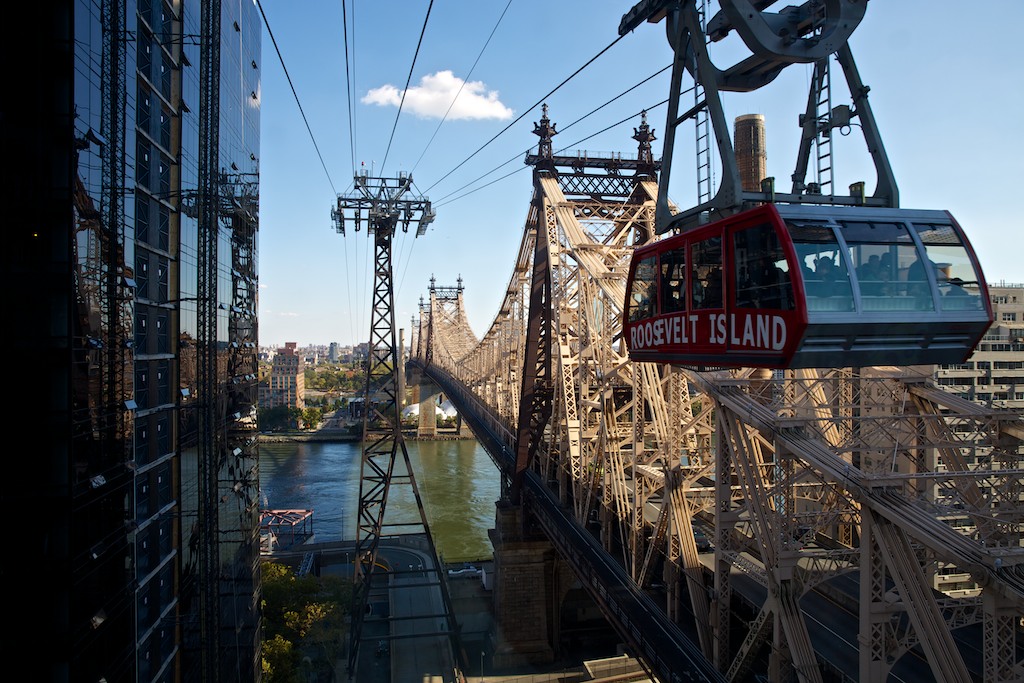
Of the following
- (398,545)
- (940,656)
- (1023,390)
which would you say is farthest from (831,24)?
(1023,390)

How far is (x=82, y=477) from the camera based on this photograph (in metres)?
8.22

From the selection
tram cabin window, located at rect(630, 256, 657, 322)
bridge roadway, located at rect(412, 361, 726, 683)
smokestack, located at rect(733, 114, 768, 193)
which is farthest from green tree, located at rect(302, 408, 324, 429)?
tram cabin window, located at rect(630, 256, 657, 322)

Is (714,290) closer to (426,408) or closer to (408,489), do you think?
(408,489)

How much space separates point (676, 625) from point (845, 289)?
8829 millimetres

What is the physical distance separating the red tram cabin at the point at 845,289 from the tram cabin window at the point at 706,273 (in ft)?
0.27

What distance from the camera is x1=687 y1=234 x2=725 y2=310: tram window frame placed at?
7980mm

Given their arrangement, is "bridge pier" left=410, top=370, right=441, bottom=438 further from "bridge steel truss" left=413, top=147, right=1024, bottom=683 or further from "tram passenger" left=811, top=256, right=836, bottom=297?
"tram passenger" left=811, top=256, right=836, bottom=297

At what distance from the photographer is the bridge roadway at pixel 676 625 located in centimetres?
1081

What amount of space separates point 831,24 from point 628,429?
15.0m

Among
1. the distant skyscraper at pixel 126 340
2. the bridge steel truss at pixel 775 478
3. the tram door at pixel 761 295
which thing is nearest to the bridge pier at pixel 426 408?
the bridge steel truss at pixel 775 478

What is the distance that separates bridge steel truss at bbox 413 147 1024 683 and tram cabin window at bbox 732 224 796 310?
2695 millimetres

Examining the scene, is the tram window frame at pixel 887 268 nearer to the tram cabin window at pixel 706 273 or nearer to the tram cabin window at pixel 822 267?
the tram cabin window at pixel 822 267

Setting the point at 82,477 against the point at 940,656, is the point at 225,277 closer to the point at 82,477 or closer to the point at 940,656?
the point at 82,477

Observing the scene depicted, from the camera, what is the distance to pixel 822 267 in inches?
→ 271
